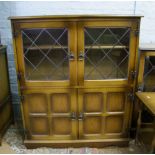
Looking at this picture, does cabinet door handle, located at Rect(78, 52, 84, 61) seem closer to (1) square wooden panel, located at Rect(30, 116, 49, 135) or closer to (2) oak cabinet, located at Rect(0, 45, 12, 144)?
(1) square wooden panel, located at Rect(30, 116, 49, 135)

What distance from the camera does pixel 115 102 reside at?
1923mm

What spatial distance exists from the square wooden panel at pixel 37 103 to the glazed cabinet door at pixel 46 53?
0.44 feet

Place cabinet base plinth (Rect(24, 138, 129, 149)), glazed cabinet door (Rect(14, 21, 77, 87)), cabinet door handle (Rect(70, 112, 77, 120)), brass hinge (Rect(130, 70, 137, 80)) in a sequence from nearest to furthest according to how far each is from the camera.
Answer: glazed cabinet door (Rect(14, 21, 77, 87)) → brass hinge (Rect(130, 70, 137, 80)) → cabinet door handle (Rect(70, 112, 77, 120)) → cabinet base plinth (Rect(24, 138, 129, 149))

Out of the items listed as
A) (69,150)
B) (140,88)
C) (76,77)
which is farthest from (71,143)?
(140,88)

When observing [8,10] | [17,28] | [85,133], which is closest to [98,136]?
[85,133]

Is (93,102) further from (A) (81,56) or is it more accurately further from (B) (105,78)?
(A) (81,56)

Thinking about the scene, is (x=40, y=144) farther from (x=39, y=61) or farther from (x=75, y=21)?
(x=75, y=21)

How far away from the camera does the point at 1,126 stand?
2184 millimetres

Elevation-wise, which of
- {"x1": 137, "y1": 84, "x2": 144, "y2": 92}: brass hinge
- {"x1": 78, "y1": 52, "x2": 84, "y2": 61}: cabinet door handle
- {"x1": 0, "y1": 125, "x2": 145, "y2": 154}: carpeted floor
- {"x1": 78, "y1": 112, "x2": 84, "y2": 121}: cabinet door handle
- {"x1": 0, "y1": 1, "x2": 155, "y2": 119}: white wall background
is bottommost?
{"x1": 0, "y1": 125, "x2": 145, "y2": 154}: carpeted floor

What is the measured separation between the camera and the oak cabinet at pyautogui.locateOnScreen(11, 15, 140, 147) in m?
1.68

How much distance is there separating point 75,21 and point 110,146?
54.5 inches

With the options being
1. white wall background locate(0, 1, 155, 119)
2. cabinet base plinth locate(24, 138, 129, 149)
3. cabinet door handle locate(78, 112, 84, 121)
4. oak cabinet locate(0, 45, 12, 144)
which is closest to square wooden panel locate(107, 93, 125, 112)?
cabinet door handle locate(78, 112, 84, 121)

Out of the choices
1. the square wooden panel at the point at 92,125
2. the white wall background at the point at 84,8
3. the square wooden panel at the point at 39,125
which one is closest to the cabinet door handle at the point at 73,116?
the square wooden panel at the point at 92,125

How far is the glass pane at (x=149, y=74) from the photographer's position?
6.49 feet
